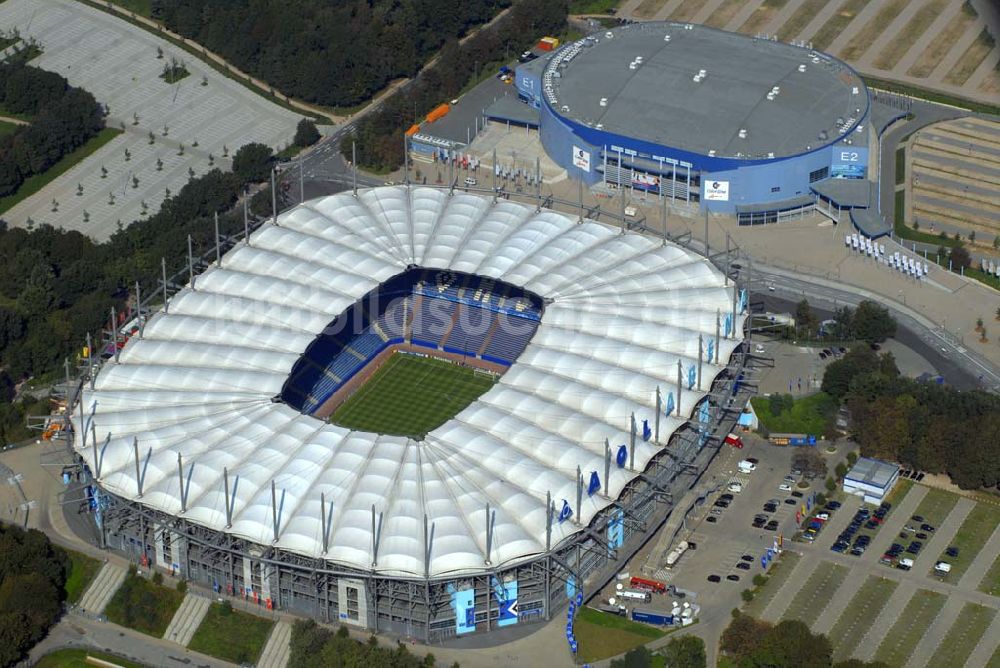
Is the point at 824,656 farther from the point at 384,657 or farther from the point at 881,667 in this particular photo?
the point at 384,657

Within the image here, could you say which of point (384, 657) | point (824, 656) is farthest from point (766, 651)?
point (384, 657)

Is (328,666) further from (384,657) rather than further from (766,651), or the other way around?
(766,651)

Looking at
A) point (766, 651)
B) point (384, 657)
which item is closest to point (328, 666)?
point (384, 657)

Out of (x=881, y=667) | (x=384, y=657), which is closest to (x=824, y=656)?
(x=881, y=667)

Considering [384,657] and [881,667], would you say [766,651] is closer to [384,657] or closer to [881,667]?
[881,667]
